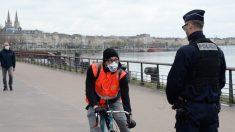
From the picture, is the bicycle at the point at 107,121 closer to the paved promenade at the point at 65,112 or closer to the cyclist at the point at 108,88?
the cyclist at the point at 108,88

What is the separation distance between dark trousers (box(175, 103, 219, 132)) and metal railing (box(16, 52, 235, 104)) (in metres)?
7.32

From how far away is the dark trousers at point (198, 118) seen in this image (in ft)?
14.9

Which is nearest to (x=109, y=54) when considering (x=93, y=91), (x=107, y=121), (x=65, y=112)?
(x=93, y=91)

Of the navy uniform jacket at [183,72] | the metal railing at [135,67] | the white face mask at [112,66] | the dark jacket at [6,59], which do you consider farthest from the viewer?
the dark jacket at [6,59]

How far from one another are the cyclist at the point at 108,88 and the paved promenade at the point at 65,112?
10.4 feet

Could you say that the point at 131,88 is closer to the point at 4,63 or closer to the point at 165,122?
the point at 4,63

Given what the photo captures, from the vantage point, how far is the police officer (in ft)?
14.8

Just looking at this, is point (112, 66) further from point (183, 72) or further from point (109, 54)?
point (183, 72)

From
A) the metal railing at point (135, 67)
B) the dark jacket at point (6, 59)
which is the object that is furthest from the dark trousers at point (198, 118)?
the dark jacket at point (6, 59)

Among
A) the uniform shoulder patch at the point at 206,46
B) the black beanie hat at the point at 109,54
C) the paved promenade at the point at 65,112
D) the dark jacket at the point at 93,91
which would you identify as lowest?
the paved promenade at the point at 65,112

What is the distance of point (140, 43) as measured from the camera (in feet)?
363

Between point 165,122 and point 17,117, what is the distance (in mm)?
3538

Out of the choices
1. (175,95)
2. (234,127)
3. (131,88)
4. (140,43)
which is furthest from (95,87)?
(140,43)

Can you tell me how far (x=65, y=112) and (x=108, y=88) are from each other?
5.94 m
